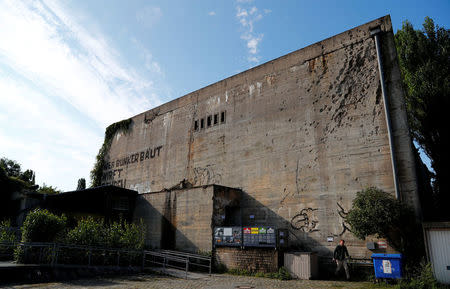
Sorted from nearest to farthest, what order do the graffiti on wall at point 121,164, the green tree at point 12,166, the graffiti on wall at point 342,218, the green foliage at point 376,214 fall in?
the green foliage at point 376,214
the graffiti on wall at point 342,218
the graffiti on wall at point 121,164
the green tree at point 12,166

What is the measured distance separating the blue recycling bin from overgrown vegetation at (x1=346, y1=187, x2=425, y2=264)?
1023 mm

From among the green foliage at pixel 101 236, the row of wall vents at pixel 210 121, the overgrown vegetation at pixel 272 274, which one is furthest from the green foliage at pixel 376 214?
the row of wall vents at pixel 210 121

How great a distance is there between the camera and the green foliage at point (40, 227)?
1066cm

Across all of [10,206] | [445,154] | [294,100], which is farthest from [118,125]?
[445,154]

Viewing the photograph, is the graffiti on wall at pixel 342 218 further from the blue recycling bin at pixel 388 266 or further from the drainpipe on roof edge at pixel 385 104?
the blue recycling bin at pixel 388 266

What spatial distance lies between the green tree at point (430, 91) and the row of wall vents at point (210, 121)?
11099 mm

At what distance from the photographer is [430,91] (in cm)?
1669

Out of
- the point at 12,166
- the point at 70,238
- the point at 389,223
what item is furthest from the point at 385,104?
the point at 12,166

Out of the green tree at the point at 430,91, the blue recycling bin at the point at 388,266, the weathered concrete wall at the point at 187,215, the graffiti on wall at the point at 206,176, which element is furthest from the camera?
the graffiti on wall at the point at 206,176

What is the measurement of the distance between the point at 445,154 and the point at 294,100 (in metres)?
8.63

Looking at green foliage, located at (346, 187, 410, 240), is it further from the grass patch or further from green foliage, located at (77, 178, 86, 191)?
green foliage, located at (77, 178, 86, 191)

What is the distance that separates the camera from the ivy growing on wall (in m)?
27.5

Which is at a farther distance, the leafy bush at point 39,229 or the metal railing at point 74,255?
the leafy bush at point 39,229

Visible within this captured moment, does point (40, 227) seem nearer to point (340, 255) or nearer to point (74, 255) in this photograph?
point (74, 255)
